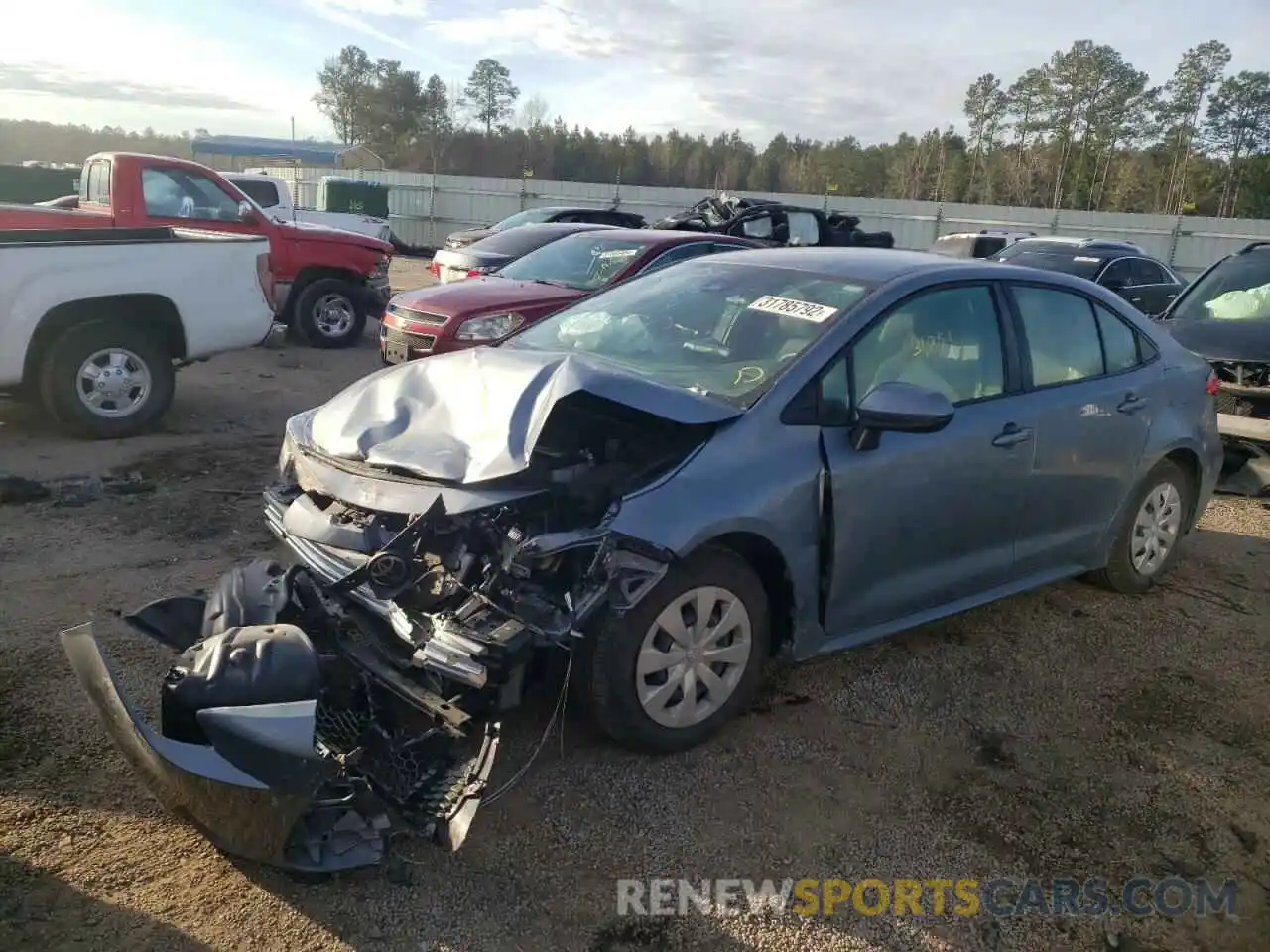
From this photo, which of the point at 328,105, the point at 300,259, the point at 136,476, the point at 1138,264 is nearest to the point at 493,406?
the point at 136,476

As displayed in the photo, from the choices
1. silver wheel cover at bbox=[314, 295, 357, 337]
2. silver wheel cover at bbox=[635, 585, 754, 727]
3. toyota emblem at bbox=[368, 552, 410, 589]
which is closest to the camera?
toyota emblem at bbox=[368, 552, 410, 589]

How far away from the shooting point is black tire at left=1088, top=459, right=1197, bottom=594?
16.1 feet

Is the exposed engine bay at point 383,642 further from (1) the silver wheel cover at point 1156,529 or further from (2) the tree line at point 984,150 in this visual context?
(2) the tree line at point 984,150

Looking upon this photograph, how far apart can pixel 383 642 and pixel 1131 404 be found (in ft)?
12.1

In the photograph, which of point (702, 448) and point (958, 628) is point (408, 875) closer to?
point (702, 448)

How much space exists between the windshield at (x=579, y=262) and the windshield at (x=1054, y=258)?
20.2 ft

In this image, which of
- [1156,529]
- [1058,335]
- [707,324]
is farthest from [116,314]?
[1156,529]

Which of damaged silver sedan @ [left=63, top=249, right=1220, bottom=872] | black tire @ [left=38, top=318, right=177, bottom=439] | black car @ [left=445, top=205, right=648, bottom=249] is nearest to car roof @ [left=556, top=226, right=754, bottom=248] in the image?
black tire @ [left=38, top=318, right=177, bottom=439]

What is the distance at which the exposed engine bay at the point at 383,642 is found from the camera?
2.51 metres

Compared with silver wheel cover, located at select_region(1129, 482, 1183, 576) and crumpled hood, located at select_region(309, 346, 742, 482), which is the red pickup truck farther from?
silver wheel cover, located at select_region(1129, 482, 1183, 576)

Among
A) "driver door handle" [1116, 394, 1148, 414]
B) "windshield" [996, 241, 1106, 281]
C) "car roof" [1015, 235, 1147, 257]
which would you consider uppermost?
"car roof" [1015, 235, 1147, 257]

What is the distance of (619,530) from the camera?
120 inches

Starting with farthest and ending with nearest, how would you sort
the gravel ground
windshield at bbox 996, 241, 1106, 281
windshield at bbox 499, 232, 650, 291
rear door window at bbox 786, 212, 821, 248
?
rear door window at bbox 786, 212, 821, 248
windshield at bbox 996, 241, 1106, 281
windshield at bbox 499, 232, 650, 291
the gravel ground

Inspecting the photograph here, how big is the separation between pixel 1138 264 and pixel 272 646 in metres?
14.0
